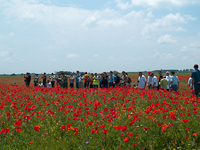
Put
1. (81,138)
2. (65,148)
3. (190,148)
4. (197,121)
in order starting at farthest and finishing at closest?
(197,121) → (81,138) → (65,148) → (190,148)

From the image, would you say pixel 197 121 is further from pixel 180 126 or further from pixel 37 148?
pixel 37 148

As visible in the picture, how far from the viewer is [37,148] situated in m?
4.27

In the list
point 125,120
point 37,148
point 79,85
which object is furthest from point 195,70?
point 79,85

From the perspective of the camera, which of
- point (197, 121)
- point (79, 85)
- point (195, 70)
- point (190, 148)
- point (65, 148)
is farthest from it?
point (79, 85)

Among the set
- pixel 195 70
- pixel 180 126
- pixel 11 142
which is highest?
pixel 195 70

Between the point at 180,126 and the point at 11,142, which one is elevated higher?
the point at 180,126

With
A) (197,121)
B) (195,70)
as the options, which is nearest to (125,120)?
(197,121)

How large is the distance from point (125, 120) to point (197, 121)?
1.61 m

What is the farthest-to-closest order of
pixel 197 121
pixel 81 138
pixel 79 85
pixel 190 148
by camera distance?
pixel 79 85
pixel 197 121
pixel 81 138
pixel 190 148

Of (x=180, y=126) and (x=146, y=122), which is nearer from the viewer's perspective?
(x=180, y=126)

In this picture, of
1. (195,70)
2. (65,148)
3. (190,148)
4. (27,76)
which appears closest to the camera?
(190,148)

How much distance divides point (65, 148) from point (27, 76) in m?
16.0

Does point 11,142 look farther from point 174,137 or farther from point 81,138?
point 174,137

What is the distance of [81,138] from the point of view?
4668mm
